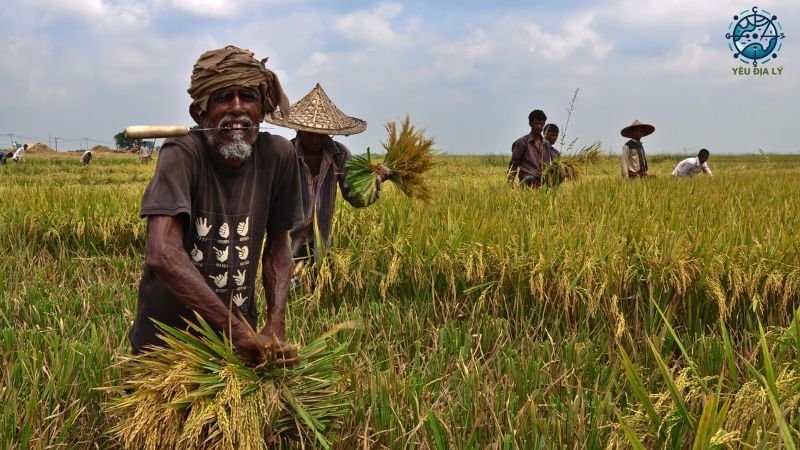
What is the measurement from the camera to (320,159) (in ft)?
12.2

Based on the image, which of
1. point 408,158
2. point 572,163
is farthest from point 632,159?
point 408,158

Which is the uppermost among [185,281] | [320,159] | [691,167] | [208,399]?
[320,159]

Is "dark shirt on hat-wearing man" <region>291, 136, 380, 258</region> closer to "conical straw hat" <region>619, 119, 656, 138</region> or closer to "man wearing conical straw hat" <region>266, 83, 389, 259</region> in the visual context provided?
"man wearing conical straw hat" <region>266, 83, 389, 259</region>

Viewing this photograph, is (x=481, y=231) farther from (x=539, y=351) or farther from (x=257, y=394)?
(x=257, y=394)

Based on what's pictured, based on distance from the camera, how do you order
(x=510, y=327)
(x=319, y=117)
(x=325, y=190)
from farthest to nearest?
(x=325, y=190) < (x=319, y=117) < (x=510, y=327)

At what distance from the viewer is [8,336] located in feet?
8.55

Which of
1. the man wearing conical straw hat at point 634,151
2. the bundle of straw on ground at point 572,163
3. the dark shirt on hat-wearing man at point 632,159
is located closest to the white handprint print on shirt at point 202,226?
the bundle of straw on ground at point 572,163

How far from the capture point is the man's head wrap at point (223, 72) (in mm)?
1850

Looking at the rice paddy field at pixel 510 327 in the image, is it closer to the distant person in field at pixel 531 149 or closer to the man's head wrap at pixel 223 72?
the man's head wrap at pixel 223 72

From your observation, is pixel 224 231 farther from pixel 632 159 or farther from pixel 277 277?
pixel 632 159

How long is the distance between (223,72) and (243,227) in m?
0.47

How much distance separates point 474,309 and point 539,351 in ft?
1.55

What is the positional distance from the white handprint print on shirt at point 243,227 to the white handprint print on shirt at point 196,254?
13 cm

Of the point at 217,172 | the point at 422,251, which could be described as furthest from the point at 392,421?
the point at 422,251
